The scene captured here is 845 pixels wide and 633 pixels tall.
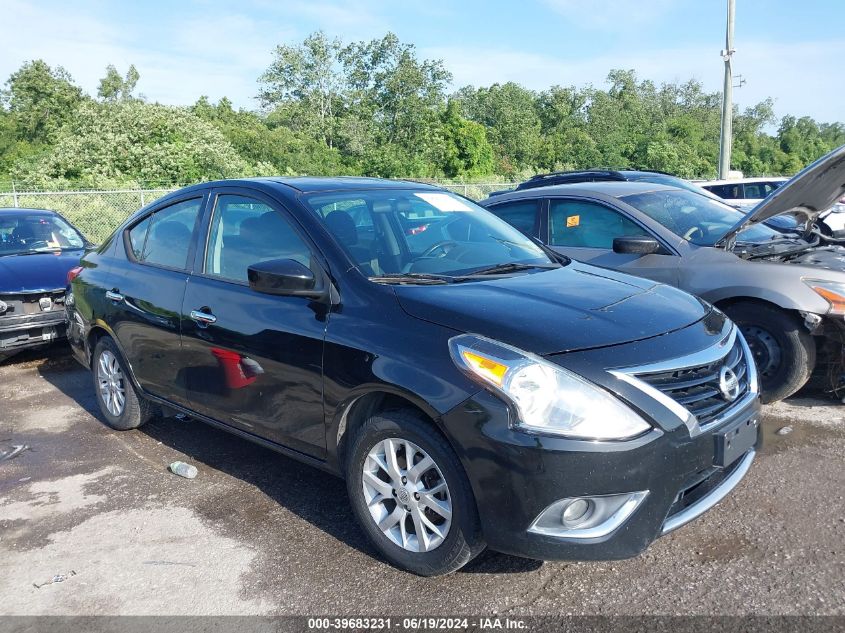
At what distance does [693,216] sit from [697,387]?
3.51m

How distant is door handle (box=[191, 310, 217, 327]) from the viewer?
3.95m

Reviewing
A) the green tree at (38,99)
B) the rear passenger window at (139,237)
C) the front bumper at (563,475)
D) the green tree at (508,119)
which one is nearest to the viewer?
the front bumper at (563,475)

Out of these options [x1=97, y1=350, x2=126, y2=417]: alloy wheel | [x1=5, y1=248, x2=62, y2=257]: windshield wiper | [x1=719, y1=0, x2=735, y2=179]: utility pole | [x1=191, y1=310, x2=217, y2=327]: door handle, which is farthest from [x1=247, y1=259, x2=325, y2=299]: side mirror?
[x1=719, y1=0, x2=735, y2=179]: utility pole

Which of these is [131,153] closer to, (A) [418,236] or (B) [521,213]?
(B) [521,213]

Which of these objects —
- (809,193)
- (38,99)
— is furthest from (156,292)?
(38,99)

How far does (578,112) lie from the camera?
220 feet

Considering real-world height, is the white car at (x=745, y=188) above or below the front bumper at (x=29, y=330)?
above

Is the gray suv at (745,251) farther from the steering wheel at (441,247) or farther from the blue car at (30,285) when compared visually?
the blue car at (30,285)

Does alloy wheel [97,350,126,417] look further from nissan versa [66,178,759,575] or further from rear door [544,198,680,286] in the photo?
rear door [544,198,680,286]

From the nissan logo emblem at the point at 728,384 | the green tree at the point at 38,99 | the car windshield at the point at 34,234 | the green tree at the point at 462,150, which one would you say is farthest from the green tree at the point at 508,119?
the nissan logo emblem at the point at 728,384

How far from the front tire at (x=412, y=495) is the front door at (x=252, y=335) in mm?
341

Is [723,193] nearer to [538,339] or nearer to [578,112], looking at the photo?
[538,339]

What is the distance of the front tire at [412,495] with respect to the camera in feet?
9.41

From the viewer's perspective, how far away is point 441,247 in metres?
3.91
